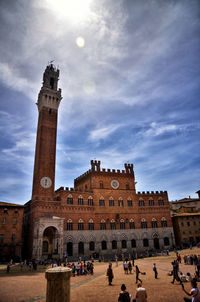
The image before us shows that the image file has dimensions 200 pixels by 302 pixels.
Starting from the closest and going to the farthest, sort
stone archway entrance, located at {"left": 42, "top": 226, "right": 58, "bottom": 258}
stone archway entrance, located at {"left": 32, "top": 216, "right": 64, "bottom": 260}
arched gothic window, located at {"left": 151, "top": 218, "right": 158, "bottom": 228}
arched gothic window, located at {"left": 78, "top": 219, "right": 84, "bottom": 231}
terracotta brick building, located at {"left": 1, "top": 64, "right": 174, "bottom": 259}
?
stone archway entrance, located at {"left": 32, "top": 216, "right": 64, "bottom": 260} < stone archway entrance, located at {"left": 42, "top": 226, "right": 58, "bottom": 258} < terracotta brick building, located at {"left": 1, "top": 64, "right": 174, "bottom": 259} < arched gothic window, located at {"left": 78, "top": 219, "right": 84, "bottom": 231} < arched gothic window, located at {"left": 151, "top": 218, "right": 158, "bottom": 228}

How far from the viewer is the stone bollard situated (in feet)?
13.1

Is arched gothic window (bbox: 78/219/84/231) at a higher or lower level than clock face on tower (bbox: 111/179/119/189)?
lower

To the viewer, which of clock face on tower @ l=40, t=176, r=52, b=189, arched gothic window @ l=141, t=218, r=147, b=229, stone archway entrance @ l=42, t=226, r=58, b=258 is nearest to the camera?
stone archway entrance @ l=42, t=226, r=58, b=258

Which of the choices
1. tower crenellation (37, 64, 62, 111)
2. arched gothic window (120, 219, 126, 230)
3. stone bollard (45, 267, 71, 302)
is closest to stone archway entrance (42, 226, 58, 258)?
arched gothic window (120, 219, 126, 230)

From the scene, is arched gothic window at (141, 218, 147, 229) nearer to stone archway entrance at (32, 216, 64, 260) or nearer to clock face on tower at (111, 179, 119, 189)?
clock face on tower at (111, 179, 119, 189)

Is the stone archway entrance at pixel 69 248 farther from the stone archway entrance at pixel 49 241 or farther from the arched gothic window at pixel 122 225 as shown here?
the arched gothic window at pixel 122 225

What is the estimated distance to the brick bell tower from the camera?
3909cm

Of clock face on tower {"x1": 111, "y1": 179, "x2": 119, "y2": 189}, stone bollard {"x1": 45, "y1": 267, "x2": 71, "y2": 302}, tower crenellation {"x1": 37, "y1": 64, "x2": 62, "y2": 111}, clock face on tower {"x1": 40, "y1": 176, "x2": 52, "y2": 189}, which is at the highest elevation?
tower crenellation {"x1": 37, "y1": 64, "x2": 62, "y2": 111}

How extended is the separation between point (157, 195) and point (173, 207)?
27.3 meters

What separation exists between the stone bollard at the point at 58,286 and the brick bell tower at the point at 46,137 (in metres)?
35.3

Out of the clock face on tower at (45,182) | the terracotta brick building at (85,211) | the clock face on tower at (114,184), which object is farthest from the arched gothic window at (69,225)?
the clock face on tower at (114,184)

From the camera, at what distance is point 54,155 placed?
42531mm

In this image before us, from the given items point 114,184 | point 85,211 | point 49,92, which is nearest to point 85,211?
point 85,211

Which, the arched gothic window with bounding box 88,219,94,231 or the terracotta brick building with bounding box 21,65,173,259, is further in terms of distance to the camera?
the arched gothic window with bounding box 88,219,94,231
